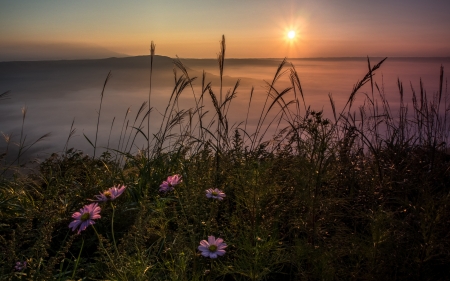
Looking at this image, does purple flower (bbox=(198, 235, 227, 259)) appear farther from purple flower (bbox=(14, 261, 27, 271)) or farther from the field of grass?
purple flower (bbox=(14, 261, 27, 271))

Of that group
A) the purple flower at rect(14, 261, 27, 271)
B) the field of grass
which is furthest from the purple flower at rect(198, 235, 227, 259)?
the purple flower at rect(14, 261, 27, 271)

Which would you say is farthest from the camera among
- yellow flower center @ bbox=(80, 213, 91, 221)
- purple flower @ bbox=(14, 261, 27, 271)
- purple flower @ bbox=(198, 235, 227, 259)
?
purple flower @ bbox=(14, 261, 27, 271)

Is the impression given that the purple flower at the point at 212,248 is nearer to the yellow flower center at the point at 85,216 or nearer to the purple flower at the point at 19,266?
the yellow flower center at the point at 85,216

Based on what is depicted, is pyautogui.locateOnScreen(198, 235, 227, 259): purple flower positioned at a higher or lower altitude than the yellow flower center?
lower

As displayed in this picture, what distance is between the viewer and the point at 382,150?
380 cm

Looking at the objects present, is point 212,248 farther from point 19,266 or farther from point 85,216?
point 19,266

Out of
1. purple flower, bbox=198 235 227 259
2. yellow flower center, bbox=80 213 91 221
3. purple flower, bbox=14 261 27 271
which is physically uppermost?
yellow flower center, bbox=80 213 91 221

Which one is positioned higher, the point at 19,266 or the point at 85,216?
the point at 85,216

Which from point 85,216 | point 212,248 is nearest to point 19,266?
point 85,216

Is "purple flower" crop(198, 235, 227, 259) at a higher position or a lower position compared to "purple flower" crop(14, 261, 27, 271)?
higher

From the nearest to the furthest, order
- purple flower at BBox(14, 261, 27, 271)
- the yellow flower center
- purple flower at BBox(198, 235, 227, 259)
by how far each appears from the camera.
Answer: purple flower at BBox(198, 235, 227, 259), the yellow flower center, purple flower at BBox(14, 261, 27, 271)

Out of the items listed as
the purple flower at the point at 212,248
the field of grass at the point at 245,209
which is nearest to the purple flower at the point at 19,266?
the field of grass at the point at 245,209

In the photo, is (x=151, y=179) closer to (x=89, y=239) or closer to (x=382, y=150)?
(x=89, y=239)

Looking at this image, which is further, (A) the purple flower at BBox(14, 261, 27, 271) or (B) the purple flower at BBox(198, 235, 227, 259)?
(A) the purple flower at BBox(14, 261, 27, 271)
